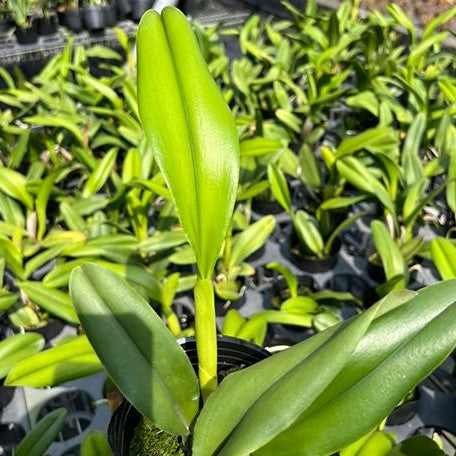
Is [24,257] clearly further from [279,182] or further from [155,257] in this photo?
[279,182]

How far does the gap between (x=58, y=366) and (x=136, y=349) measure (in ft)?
0.62

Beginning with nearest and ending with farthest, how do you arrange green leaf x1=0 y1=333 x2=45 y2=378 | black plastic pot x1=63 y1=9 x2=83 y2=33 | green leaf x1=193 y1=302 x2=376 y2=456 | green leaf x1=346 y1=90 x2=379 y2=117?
1. green leaf x1=193 y1=302 x2=376 y2=456
2. green leaf x1=0 y1=333 x2=45 y2=378
3. green leaf x1=346 y1=90 x2=379 y2=117
4. black plastic pot x1=63 y1=9 x2=83 y2=33

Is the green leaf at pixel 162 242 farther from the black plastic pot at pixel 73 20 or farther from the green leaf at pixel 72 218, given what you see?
the black plastic pot at pixel 73 20

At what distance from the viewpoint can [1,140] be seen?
1334 mm

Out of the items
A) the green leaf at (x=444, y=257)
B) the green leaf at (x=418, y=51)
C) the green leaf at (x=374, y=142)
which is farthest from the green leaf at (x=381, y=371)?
the green leaf at (x=418, y=51)

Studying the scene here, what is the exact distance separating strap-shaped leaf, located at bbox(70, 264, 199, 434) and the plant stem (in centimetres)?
1

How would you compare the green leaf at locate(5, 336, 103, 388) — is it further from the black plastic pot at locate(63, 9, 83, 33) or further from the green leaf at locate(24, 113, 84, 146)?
the black plastic pot at locate(63, 9, 83, 33)

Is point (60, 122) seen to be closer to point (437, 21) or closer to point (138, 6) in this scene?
point (437, 21)

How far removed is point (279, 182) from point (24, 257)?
523 millimetres

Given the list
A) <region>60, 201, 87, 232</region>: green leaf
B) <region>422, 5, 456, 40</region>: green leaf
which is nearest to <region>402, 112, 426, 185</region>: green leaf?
<region>422, 5, 456, 40</region>: green leaf

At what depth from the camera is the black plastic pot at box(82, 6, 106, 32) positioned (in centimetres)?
257

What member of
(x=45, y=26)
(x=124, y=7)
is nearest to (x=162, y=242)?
(x=45, y=26)

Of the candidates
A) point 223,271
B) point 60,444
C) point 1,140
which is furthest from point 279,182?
point 1,140

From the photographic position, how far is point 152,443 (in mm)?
546
